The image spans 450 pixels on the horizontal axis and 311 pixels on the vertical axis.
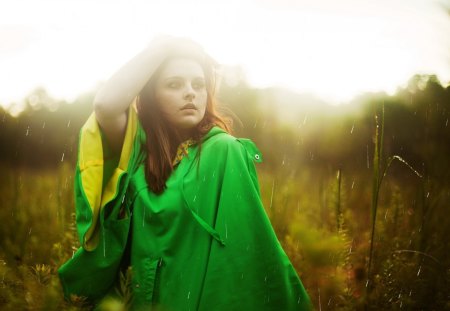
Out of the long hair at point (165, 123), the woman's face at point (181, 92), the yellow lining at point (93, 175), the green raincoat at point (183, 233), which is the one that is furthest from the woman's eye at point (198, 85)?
the yellow lining at point (93, 175)

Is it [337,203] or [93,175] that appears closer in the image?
[93,175]

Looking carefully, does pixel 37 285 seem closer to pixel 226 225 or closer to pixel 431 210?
pixel 226 225

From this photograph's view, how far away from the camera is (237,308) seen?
4.42ft

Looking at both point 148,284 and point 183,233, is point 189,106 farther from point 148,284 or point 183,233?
point 148,284

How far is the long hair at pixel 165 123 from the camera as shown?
1600mm

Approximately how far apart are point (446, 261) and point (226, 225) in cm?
125

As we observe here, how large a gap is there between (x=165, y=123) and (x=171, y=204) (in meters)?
0.41

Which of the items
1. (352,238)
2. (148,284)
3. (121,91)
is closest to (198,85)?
(121,91)

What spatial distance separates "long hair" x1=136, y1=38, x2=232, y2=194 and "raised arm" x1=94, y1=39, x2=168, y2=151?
7 centimetres

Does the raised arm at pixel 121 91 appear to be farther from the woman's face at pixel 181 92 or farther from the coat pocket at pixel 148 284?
the coat pocket at pixel 148 284

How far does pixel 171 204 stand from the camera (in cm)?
147

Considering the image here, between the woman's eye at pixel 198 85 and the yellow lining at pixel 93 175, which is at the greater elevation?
the woman's eye at pixel 198 85

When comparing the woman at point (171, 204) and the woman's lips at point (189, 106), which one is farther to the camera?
the woman's lips at point (189, 106)

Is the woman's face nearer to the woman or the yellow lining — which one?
the woman
